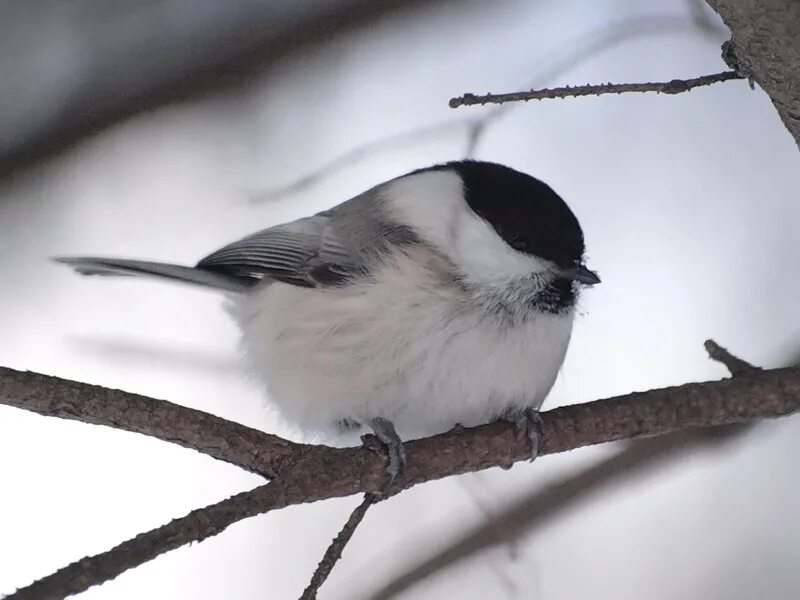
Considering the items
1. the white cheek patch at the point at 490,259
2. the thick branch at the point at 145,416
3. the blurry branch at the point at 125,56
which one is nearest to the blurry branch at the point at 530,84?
the blurry branch at the point at 125,56

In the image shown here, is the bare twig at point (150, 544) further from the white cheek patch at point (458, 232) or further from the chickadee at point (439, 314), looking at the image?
the white cheek patch at point (458, 232)

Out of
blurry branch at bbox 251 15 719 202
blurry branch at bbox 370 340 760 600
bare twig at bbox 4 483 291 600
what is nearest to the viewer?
bare twig at bbox 4 483 291 600

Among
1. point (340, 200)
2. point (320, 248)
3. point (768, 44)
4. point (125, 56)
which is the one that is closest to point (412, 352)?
point (320, 248)

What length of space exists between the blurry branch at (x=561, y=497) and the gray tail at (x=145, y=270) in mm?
566

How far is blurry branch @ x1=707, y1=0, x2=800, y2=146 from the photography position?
2.33ft

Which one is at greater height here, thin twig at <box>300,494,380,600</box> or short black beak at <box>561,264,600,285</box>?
short black beak at <box>561,264,600,285</box>

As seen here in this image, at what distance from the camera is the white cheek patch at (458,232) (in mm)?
1045

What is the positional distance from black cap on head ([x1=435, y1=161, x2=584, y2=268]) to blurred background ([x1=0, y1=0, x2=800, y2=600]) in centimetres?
37

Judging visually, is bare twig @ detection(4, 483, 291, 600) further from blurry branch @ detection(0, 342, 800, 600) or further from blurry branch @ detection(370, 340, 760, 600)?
blurry branch @ detection(370, 340, 760, 600)

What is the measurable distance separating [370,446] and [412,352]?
0.14 metres

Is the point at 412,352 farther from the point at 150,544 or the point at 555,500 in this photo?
the point at 555,500

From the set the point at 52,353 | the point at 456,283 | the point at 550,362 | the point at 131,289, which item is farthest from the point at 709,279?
the point at 52,353

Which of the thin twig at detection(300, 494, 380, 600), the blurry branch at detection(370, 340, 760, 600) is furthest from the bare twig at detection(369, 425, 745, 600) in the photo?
the thin twig at detection(300, 494, 380, 600)

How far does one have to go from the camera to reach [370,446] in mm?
922
